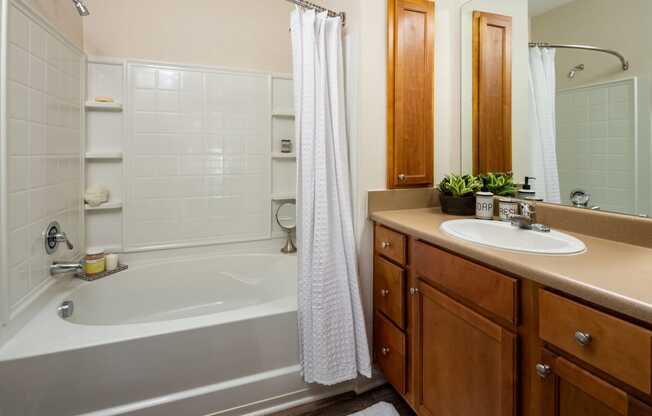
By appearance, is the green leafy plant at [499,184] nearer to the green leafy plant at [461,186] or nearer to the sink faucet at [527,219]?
the green leafy plant at [461,186]

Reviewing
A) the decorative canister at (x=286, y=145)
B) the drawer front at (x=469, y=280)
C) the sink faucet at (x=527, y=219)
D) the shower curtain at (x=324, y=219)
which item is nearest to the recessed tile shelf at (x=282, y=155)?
the decorative canister at (x=286, y=145)

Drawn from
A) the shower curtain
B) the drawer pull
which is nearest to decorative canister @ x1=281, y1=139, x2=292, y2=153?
the shower curtain

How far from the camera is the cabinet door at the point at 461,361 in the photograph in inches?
37.6

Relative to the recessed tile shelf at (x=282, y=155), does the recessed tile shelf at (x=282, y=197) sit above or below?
below

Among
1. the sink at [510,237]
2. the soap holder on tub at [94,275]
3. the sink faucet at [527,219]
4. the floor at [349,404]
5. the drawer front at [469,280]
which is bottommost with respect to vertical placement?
the floor at [349,404]

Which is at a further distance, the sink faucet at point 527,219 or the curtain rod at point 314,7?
the curtain rod at point 314,7

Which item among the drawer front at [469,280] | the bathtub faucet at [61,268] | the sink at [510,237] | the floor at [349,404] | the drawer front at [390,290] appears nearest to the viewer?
the drawer front at [469,280]

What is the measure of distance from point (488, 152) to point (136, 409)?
201 cm

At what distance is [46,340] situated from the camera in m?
1.28

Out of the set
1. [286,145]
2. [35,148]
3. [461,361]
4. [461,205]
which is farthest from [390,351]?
[35,148]

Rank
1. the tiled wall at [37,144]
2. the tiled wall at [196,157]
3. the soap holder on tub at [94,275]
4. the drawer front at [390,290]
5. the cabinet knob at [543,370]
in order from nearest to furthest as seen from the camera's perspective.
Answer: the cabinet knob at [543,370], the tiled wall at [37,144], the drawer front at [390,290], the soap holder on tub at [94,275], the tiled wall at [196,157]

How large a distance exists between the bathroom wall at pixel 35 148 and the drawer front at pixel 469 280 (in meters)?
1.63

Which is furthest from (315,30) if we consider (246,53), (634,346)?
(634,346)

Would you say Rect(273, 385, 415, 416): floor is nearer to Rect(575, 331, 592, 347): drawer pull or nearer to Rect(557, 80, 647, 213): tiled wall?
Rect(575, 331, 592, 347): drawer pull
